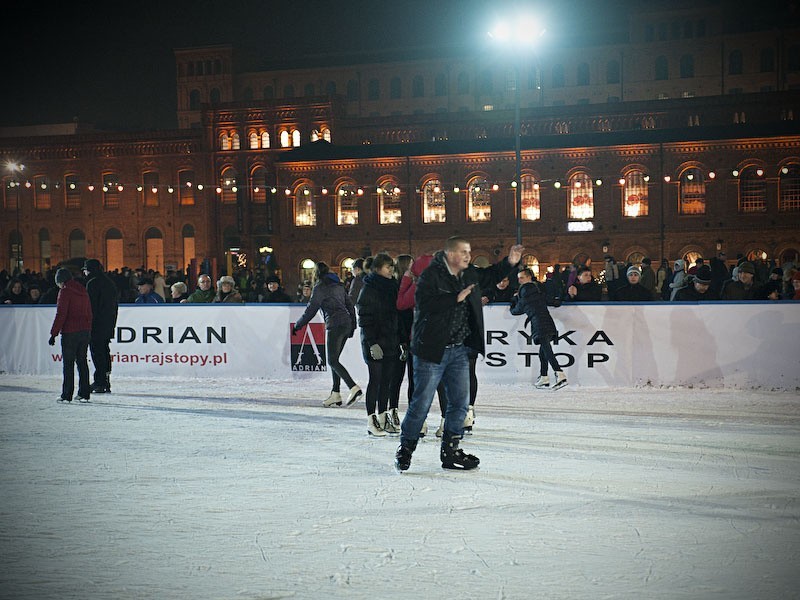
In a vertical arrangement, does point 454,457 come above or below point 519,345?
below

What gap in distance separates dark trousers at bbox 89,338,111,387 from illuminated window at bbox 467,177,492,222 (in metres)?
36.8

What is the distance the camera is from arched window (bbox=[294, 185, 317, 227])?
51.5 metres

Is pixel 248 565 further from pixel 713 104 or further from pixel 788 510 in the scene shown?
pixel 713 104

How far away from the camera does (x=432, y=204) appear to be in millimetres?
50031

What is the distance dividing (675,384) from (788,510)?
→ 7.30 metres

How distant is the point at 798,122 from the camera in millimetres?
44906

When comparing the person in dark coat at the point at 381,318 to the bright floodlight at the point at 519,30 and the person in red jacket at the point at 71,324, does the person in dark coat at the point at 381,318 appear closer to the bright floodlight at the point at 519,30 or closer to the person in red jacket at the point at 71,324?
the person in red jacket at the point at 71,324

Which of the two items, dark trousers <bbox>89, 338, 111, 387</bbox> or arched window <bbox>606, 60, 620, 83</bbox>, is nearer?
dark trousers <bbox>89, 338, 111, 387</bbox>

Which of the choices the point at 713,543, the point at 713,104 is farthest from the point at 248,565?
the point at 713,104

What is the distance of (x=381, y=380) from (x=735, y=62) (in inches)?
2728

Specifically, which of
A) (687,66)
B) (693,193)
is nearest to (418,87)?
(687,66)

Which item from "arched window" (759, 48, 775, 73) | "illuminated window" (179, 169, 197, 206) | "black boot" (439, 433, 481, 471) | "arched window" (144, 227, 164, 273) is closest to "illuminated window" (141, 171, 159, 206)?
"illuminated window" (179, 169, 197, 206)

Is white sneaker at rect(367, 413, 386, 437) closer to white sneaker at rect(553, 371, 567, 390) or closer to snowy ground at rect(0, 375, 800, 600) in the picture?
snowy ground at rect(0, 375, 800, 600)

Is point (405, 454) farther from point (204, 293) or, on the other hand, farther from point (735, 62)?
point (735, 62)
